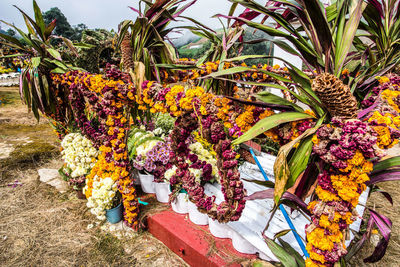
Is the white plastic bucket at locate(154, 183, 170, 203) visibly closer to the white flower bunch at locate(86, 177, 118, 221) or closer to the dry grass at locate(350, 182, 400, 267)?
the white flower bunch at locate(86, 177, 118, 221)

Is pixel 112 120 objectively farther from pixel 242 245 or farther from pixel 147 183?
pixel 242 245

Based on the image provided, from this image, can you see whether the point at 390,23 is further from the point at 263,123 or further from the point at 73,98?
the point at 73,98

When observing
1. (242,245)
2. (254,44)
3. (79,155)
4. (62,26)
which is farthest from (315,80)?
(62,26)

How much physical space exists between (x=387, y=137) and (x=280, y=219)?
3.40 ft

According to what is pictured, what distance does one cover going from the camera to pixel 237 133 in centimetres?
122

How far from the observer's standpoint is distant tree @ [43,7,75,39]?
31.8 metres

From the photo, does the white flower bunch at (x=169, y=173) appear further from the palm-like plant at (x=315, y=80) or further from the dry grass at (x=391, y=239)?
the dry grass at (x=391, y=239)

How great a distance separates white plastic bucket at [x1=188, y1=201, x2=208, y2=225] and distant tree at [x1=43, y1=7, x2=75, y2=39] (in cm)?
3793

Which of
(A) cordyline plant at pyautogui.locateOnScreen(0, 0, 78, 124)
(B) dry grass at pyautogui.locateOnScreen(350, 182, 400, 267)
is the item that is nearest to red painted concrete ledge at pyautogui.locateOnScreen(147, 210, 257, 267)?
(B) dry grass at pyautogui.locateOnScreen(350, 182, 400, 267)

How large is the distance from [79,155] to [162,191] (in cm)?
110

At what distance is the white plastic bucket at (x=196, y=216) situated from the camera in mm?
1896

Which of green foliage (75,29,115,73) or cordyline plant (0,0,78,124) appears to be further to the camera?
green foliage (75,29,115,73)

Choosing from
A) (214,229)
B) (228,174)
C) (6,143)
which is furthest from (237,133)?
(6,143)

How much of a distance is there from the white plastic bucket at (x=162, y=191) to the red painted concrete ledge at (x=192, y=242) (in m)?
0.20
